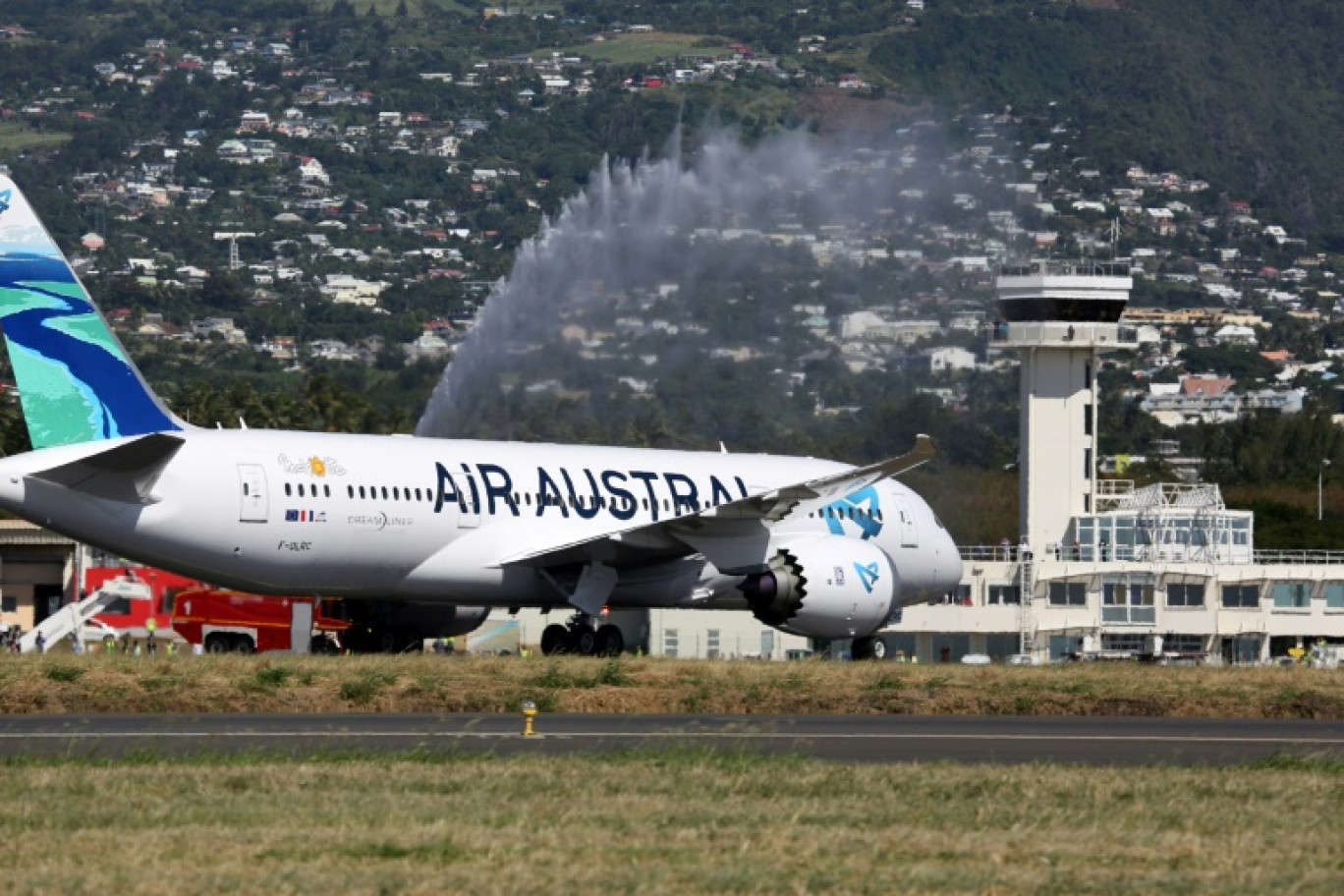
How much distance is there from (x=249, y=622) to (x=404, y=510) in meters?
15.9

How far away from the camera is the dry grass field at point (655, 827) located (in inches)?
583

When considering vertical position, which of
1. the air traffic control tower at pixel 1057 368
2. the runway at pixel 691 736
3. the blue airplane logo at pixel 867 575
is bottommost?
the runway at pixel 691 736

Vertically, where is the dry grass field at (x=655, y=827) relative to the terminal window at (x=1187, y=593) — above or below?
below

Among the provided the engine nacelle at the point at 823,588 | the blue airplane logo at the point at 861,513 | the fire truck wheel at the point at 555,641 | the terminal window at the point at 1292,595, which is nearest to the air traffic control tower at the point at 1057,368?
the terminal window at the point at 1292,595

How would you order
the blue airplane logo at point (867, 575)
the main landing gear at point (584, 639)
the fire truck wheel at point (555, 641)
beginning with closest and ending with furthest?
the main landing gear at point (584, 639)
the fire truck wheel at point (555, 641)
the blue airplane logo at point (867, 575)

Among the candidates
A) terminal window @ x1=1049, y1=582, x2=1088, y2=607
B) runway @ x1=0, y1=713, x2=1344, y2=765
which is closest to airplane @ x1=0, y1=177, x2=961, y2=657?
runway @ x1=0, y1=713, x2=1344, y2=765

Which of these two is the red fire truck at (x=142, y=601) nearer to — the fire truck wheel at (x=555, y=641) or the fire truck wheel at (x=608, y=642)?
the fire truck wheel at (x=555, y=641)

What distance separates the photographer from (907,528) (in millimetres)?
43156

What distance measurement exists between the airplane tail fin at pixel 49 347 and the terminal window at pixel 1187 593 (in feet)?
163

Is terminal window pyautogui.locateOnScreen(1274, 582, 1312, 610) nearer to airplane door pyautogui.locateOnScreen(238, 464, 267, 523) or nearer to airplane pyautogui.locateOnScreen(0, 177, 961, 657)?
airplane pyautogui.locateOnScreen(0, 177, 961, 657)

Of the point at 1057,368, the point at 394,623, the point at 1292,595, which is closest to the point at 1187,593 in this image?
the point at 1292,595

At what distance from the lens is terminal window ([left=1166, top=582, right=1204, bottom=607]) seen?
78.3m

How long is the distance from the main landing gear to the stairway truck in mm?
9331

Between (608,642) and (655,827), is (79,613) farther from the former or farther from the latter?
(655,827)
